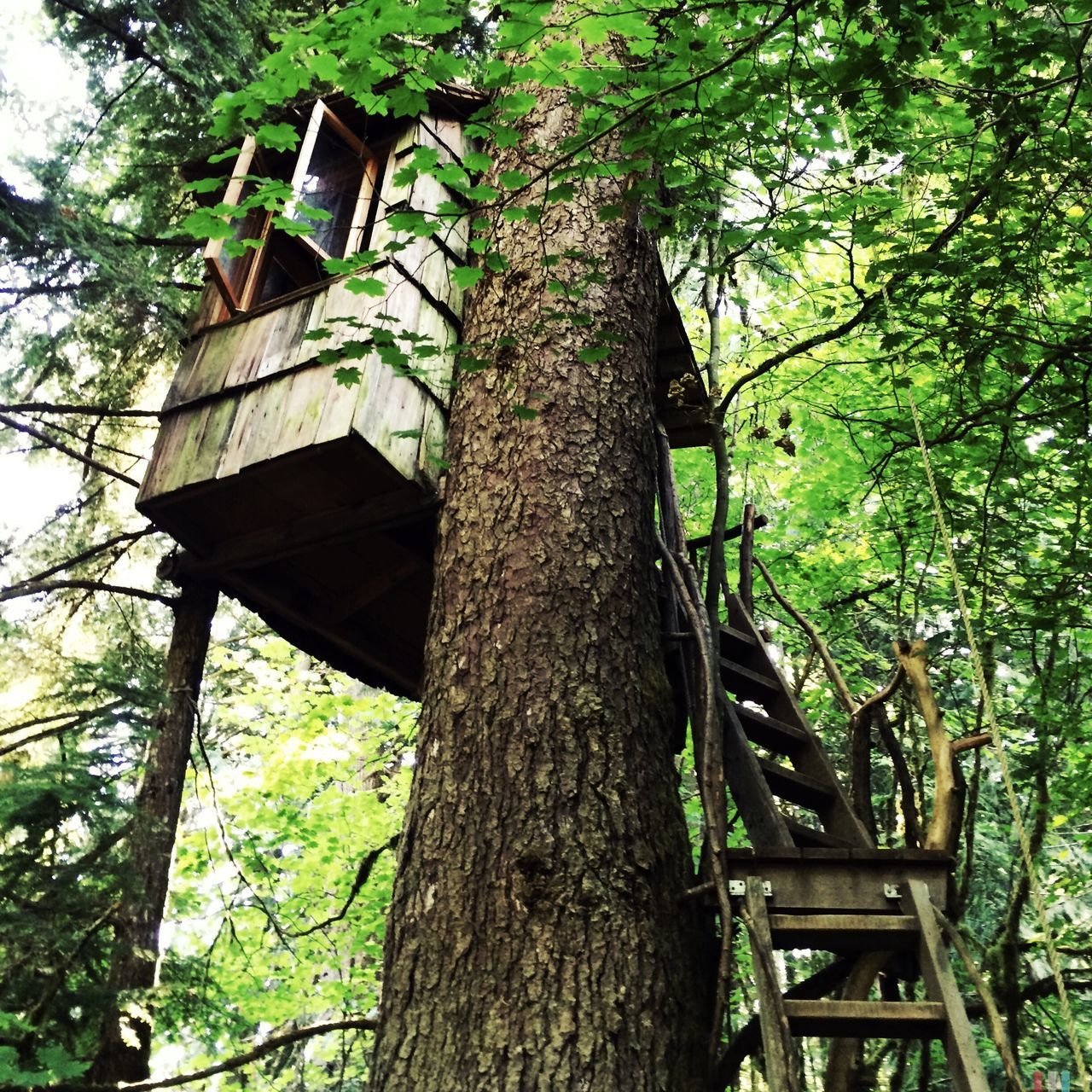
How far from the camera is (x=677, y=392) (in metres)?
4.06

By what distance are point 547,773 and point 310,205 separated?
456 cm

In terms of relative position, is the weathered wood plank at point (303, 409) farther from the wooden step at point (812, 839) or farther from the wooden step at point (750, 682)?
the wooden step at point (812, 839)

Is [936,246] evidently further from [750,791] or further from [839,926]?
[839,926]

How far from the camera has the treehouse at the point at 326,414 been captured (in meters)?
4.81

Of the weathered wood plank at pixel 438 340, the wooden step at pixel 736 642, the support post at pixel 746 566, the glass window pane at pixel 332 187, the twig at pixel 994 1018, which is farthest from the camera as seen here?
the glass window pane at pixel 332 187

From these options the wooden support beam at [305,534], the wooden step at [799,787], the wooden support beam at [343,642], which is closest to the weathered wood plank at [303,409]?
the wooden support beam at [305,534]

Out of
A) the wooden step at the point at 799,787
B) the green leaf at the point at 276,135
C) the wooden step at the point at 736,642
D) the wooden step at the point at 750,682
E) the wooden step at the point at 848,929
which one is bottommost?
the wooden step at the point at 848,929

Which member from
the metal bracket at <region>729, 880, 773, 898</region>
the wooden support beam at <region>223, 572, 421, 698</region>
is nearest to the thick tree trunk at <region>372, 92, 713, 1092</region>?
the metal bracket at <region>729, 880, 773, 898</region>

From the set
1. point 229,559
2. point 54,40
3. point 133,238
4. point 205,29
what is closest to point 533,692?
point 229,559

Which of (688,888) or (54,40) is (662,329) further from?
(54,40)

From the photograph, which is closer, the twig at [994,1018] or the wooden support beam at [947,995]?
the twig at [994,1018]

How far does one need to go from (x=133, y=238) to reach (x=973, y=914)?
10.9 m

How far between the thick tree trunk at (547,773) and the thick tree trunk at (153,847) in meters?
2.70

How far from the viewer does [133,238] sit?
6.36m
